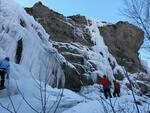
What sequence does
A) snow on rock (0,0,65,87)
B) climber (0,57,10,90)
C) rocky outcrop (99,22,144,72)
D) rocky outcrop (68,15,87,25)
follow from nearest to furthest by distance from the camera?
climber (0,57,10,90), snow on rock (0,0,65,87), rocky outcrop (68,15,87,25), rocky outcrop (99,22,144,72)

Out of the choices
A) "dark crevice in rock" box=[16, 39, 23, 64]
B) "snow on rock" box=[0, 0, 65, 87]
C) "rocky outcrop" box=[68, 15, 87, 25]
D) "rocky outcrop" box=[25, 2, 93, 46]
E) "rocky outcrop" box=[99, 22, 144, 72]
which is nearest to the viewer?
"snow on rock" box=[0, 0, 65, 87]

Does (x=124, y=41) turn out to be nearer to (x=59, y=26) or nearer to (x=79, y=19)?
(x=79, y=19)

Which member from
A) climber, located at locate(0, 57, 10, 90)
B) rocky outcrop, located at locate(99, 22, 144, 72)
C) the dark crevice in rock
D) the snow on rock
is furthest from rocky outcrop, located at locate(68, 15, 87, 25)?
climber, located at locate(0, 57, 10, 90)

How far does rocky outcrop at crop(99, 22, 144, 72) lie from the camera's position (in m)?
37.2

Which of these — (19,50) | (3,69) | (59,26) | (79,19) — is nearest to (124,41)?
(79,19)

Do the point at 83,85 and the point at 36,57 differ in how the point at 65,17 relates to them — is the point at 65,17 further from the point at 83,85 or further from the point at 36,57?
the point at 36,57

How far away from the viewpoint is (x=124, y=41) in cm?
3850

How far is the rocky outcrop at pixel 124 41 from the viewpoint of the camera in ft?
122

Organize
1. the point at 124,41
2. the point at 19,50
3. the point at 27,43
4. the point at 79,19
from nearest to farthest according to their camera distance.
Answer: the point at 19,50
the point at 27,43
the point at 79,19
the point at 124,41

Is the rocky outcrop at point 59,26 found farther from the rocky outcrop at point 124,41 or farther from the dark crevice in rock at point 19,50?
the dark crevice in rock at point 19,50

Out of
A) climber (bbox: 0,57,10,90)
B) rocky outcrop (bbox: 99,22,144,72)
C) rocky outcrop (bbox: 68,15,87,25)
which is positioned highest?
rocky outcrop (bbox: 68,15,87,25)

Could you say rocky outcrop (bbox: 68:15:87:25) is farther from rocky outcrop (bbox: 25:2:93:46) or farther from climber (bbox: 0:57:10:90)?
climber (bbox: 0:57:10:90)

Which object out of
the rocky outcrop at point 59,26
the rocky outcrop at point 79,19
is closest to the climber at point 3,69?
the rocky outcrop at point 59,26

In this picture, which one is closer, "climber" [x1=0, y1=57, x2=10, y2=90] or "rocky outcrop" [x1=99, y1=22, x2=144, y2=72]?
"climber" [x1=0, y1=57, x2=10, y2=90]
